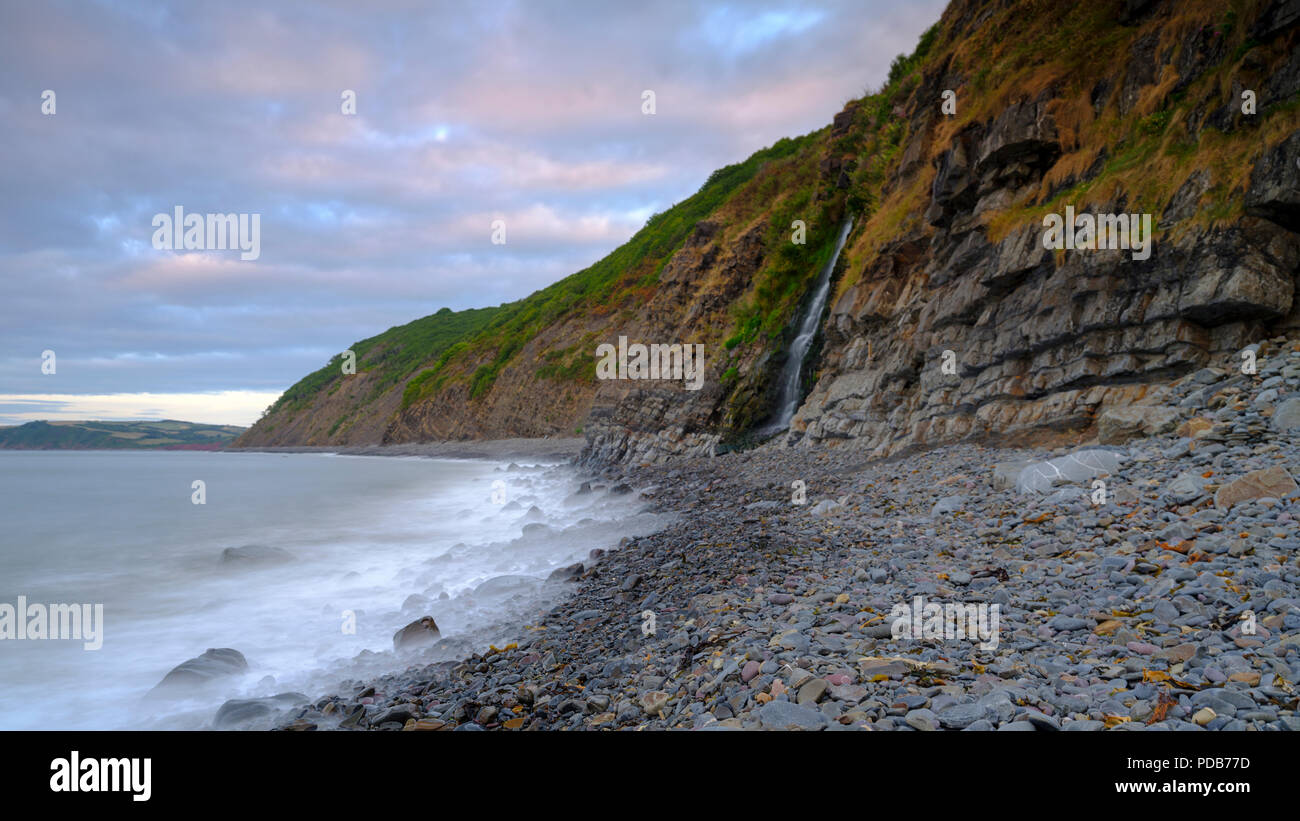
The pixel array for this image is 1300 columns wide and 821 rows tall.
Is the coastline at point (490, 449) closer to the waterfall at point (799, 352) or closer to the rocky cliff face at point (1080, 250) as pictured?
the waterfall at point (799, 352)

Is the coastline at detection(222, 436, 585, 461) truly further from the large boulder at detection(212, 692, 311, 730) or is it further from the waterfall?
the large boulder at detection(212, 692, 311, 730)

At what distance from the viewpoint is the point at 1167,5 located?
12359mm

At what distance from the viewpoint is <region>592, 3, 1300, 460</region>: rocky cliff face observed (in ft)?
30.4

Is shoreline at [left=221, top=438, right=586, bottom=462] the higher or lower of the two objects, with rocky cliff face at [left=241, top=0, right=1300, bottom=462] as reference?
lower

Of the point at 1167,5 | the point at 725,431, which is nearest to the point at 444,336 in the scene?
the point at 725,431

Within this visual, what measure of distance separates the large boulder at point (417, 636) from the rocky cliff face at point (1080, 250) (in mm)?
11135

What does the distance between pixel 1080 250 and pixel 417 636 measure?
535 inches

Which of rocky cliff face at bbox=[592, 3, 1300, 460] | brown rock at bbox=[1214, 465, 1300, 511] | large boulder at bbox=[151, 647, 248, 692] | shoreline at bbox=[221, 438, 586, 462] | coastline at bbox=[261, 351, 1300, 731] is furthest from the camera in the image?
shoreline at bbox=[221, 438, 586, 462]

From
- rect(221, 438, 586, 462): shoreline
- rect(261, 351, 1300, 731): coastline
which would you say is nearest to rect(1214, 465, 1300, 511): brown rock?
rect(261, 351, 1300, 731): coastline

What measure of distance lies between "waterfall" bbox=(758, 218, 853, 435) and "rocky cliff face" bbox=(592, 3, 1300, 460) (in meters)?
4.36

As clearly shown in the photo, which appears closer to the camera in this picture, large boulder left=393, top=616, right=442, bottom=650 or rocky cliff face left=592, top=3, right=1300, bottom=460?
large boulder left=393, top=616, right=442, bottom=650
